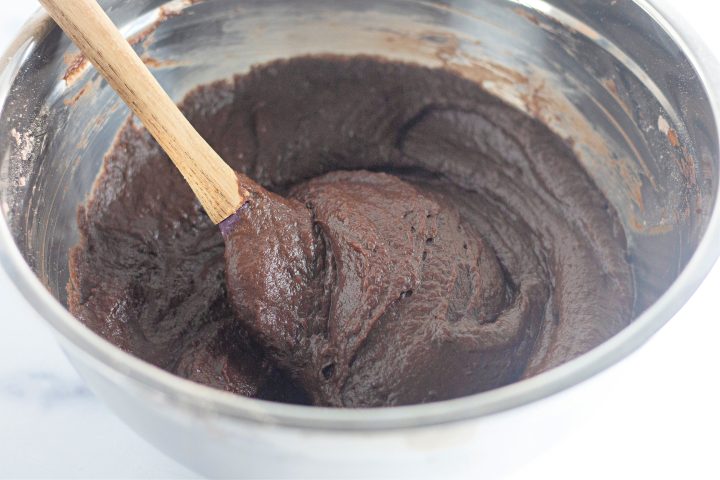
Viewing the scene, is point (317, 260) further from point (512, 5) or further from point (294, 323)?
point (512, 5)

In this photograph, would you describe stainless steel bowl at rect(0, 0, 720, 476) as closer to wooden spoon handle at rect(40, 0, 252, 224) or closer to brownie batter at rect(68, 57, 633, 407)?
brownie batter at rect(68, 57, 633, 407)

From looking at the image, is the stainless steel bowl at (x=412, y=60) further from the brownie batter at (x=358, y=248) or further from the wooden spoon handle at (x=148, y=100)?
the wooden spoon handle at (x=148, y=100)

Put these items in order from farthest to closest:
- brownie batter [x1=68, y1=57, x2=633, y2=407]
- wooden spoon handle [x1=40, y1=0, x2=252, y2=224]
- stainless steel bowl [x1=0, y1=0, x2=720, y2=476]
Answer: brownie batter [x1=68, y1=57, x2=633, y2=407], wooden spoon handle [x1=40, y1=0, x2=252, y2=224], stainless steel bowl [x1=0, y1=0, x2=720, y2=476]

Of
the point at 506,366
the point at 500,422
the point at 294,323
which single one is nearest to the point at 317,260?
Result: the point at 294,323

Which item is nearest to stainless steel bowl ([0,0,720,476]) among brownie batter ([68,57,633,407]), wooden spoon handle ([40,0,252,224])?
brownie batter ([68,57,633,407])

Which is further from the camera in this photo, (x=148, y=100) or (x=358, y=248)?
(x=358, y=248)

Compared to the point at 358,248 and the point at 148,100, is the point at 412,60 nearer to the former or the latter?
the point at 358,248

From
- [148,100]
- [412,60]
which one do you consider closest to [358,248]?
[148,100]
